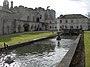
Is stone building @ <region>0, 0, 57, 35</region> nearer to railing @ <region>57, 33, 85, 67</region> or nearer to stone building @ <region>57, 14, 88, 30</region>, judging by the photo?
stone building @ <region>57, 14, 88, 30</region>

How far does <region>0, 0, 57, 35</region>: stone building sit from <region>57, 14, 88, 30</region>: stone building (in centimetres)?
397

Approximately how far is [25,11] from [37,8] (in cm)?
1961

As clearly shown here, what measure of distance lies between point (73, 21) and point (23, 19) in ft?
101

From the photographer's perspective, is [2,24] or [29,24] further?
[29,24]

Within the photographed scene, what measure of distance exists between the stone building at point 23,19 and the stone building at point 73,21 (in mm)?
3966

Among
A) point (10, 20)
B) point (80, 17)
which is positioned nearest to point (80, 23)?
point (80, 17)

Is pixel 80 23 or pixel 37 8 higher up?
pixel 37 8

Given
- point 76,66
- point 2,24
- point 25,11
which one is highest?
point 25,11

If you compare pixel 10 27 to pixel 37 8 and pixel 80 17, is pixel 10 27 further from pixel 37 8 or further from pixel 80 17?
pixel 80 17

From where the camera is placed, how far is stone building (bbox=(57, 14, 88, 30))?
100250 millimetres

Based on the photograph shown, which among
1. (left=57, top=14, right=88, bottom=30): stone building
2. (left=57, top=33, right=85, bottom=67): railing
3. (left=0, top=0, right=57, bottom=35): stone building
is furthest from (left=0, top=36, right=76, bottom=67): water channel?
(left=57, top=14, right=88, bottom=30): stone building

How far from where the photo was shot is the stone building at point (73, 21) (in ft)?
329

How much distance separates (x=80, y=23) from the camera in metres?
100

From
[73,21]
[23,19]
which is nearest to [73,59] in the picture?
[23,19]
